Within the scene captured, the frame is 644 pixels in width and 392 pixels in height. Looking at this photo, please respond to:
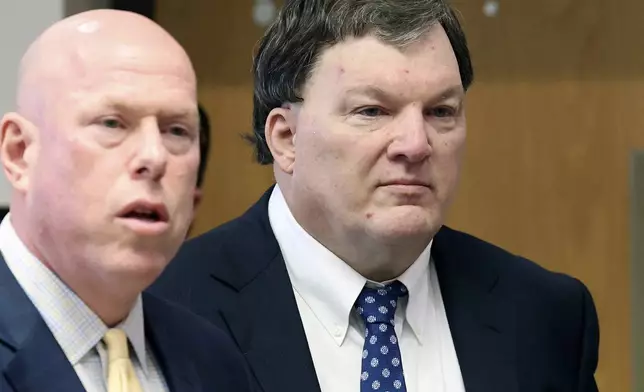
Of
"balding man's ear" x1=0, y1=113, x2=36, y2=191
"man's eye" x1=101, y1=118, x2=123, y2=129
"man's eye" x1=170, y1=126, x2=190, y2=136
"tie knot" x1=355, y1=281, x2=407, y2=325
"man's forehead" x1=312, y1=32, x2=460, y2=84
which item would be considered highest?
"man's forehead" x1=312, y1=32, x2=460, y2=84

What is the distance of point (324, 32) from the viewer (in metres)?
1.50

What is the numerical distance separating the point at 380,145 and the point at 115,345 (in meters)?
0.51

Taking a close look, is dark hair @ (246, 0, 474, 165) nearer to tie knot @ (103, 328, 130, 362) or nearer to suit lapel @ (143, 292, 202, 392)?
suit lapel @ (143, 292, 202, 392)

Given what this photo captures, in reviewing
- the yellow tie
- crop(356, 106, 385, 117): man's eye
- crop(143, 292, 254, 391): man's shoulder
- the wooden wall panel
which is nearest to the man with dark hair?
crop(356, 106, 385, 117): man's eye

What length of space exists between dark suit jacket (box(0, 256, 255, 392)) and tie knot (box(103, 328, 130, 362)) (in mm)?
45

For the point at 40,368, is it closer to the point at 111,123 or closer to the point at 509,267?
the point at 111,123

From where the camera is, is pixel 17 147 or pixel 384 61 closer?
pixel 17 147

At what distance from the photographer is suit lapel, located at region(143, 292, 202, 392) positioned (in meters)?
1.12

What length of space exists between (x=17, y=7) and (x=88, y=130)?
4.17 ft

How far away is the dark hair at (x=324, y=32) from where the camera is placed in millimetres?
1465

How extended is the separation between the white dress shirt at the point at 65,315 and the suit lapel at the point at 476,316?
24.9 inches

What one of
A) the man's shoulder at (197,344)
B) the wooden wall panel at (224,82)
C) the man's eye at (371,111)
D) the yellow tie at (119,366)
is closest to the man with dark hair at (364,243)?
the man's eye at (371,111)

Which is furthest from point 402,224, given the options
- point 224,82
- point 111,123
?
point 224,82

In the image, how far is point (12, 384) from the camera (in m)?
0.99
